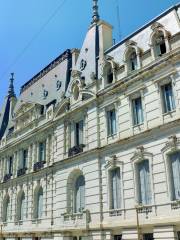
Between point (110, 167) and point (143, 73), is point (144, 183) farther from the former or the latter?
point (143, 73)

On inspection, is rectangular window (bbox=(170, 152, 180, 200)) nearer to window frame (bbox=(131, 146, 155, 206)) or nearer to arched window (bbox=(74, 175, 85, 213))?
window frame (bbox=(131, 146, 155, 206))

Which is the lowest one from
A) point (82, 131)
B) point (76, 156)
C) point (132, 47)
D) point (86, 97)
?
point (76, 156)

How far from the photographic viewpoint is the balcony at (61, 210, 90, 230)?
76.9 feet

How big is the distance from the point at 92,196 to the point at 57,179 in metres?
4.97

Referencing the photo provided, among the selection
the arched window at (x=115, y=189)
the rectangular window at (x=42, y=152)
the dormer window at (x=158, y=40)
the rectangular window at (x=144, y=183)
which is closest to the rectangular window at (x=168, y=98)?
the dormer window at (x=158, y=40)

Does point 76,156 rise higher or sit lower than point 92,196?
higher

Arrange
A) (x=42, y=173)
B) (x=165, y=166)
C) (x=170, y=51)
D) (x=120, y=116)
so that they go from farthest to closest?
(x=42, y=173)
(x=120, y=116)
(x=170, y=51)
(x=165, y=166)

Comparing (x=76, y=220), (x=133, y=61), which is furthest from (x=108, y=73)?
(x=76, y=220)

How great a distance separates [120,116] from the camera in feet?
76.5

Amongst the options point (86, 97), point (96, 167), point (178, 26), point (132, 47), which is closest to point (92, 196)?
point (96, 167)

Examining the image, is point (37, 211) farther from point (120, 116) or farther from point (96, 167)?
point (120, 116)

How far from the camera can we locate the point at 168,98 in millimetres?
20750

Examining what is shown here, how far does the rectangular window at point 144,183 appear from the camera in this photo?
20.3 metres

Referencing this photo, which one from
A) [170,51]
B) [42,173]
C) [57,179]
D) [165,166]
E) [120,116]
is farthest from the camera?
[42,173]
